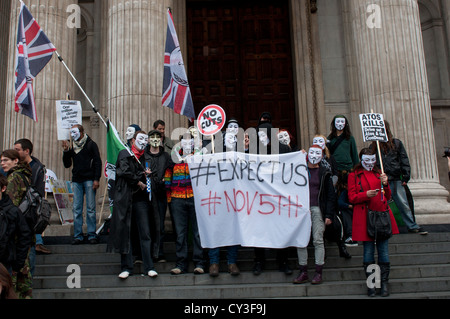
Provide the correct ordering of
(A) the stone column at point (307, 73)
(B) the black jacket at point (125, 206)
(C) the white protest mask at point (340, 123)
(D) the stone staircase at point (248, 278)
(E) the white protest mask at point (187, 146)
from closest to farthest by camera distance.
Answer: (D) the stone staircase at point (248, 278) < (B) the black jacket at point (125, 206) < (E) the white protest mask at point (187, 146) < (C) the white protest mask at point (340, 123) < (A) the stone column at point (307, 73)

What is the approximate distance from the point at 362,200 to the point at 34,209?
463 centimetres

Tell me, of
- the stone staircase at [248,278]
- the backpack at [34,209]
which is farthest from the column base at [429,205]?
the backpack at [34,209]

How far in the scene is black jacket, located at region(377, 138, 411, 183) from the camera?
9289 mm

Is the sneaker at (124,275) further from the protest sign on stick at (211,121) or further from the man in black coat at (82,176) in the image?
the protest sign on stick at (211,121)

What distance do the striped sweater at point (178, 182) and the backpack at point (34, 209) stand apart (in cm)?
202

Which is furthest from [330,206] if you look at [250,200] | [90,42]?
[90,42]

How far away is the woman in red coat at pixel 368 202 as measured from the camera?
23.1 ft

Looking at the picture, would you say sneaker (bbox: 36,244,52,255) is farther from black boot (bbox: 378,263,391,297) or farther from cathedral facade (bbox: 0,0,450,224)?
black boot (bbox: 378,263,391,297)

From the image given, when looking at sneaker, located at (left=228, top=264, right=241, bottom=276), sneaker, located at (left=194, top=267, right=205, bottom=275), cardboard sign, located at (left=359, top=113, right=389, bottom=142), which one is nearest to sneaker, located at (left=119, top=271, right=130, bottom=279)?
sneaker, located at (left=194, top=267, right=205, bottom=275)

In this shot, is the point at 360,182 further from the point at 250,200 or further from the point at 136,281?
the point at 136,281

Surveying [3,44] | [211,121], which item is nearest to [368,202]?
[211,121]

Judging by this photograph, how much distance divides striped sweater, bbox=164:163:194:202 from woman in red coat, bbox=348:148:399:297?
8.60 feet

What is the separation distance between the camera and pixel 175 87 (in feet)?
31.4

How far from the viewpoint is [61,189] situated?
38.5 feet
